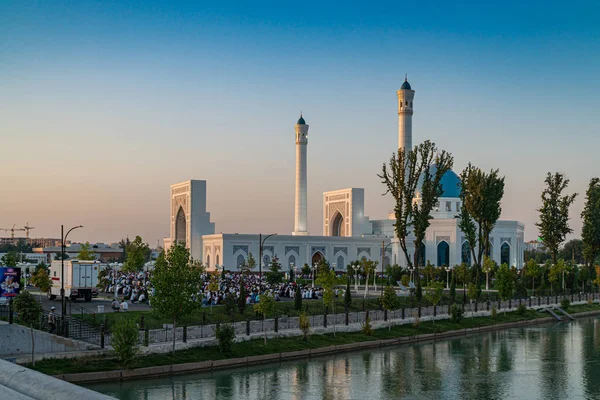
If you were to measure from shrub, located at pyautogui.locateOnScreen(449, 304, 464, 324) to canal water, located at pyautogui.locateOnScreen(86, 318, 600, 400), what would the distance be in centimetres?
528

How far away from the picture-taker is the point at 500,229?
79.2 m

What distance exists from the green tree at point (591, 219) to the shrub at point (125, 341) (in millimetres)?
48181

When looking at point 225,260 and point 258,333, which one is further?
point 225,260

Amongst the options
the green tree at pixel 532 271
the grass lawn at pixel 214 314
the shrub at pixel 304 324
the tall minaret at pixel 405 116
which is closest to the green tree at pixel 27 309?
the grass lawn at pixel 214 314

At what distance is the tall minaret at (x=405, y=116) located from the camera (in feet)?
252

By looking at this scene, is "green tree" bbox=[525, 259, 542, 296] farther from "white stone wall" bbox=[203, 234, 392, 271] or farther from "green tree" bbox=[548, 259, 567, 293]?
"white stone wall" bbox=[203, 234, 392, 271]

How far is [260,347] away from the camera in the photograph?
3006 cm

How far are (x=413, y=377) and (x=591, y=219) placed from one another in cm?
4101

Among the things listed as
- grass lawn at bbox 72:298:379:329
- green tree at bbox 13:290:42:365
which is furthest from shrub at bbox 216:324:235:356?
green tree at bbox 13:290:42:365

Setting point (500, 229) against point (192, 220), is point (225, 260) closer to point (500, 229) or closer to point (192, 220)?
point (192, 220)

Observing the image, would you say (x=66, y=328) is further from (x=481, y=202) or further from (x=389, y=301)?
(x=481, y=202)

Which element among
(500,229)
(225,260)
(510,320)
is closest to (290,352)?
(510,320)

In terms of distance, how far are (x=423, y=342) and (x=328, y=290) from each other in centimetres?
557

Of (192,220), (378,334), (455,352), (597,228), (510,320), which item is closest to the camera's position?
(455,352)
